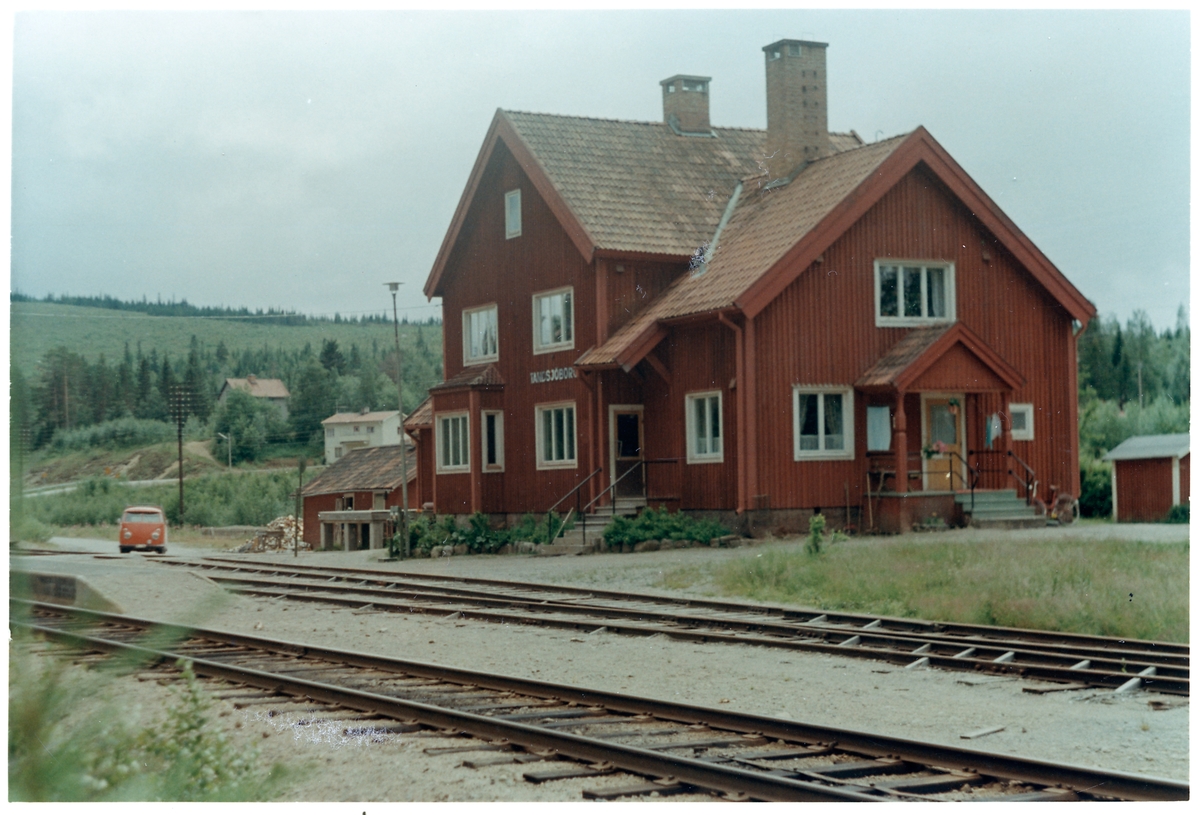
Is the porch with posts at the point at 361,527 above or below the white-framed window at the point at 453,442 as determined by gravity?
below

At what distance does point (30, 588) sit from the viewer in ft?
10.5

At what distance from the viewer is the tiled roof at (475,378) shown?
32125mm

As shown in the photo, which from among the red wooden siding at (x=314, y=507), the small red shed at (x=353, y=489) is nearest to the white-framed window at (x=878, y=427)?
the small red shed at (x=353, y=489)

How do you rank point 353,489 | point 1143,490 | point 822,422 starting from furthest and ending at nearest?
point 353,489
point 1143,490
point 822,422

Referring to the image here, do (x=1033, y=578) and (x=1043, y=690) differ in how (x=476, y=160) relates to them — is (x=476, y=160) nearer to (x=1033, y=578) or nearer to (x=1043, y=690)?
(x=1033, y=578)

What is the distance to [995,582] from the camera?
1512cm

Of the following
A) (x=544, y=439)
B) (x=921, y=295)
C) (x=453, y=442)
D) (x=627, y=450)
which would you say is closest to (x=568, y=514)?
(x=627, y=450)

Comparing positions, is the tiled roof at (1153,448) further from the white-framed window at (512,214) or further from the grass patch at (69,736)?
the grass patch at (69,736)

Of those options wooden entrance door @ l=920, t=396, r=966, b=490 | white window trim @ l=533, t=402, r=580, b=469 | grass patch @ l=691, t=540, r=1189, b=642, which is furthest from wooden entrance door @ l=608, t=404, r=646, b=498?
grass patch @ l=691, t=540, r=1189, b=642

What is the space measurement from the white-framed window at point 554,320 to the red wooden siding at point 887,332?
19.0ft

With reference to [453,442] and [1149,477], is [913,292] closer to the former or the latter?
[1149,477]

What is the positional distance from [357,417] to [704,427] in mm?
33144

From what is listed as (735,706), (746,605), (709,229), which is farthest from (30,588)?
(709,229)

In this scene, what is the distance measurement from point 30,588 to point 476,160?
97.8ft
